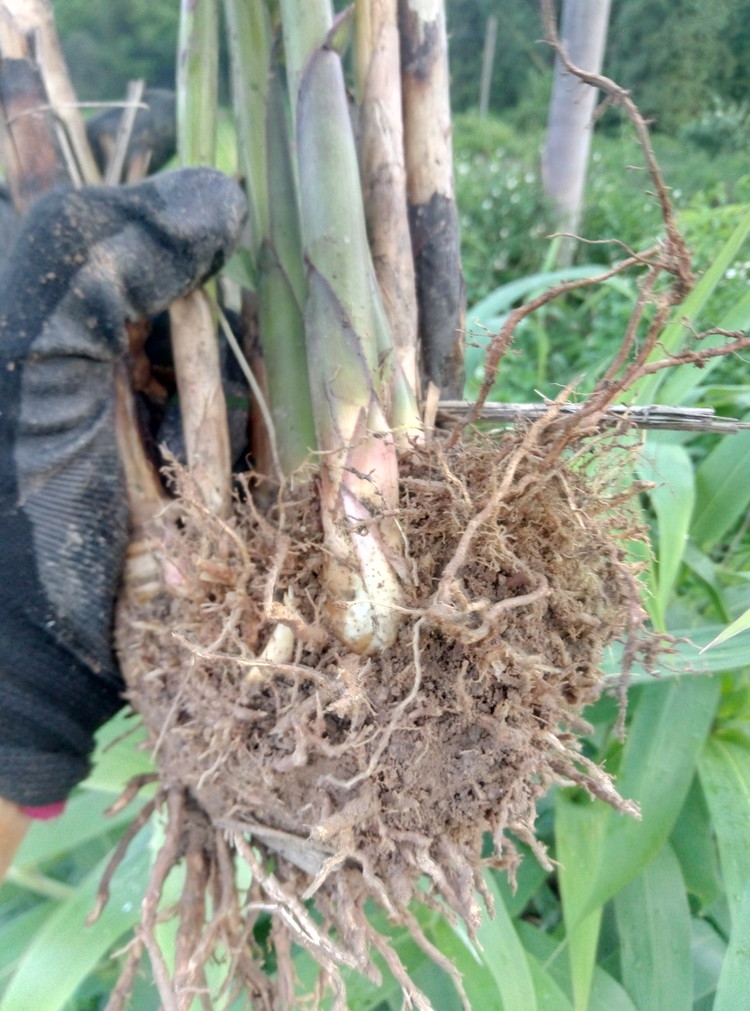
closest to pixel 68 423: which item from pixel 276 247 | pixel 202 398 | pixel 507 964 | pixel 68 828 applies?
pixel 202 398

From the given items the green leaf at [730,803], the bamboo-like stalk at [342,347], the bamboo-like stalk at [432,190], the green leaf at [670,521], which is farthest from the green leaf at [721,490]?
the bamboo-like stalk at [342,347]

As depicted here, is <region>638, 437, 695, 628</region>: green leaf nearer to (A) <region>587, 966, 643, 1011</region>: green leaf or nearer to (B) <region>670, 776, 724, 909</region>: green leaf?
(B) <region>670, 776, 724, 909</region>: green leaf

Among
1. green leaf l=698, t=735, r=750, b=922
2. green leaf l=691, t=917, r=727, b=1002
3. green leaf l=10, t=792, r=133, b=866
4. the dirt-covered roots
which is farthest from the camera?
green leaf l=10, t=792, r=133, b=866

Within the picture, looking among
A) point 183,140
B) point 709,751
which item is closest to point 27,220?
point 183,140

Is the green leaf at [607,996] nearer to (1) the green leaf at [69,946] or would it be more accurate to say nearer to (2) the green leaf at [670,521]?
(2) the green leaf at [670,521]

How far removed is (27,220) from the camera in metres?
0.55

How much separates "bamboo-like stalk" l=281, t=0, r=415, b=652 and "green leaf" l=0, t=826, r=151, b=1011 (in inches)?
20.5

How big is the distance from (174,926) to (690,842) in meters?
0.62

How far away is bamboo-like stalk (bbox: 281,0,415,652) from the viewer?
47 centimetres

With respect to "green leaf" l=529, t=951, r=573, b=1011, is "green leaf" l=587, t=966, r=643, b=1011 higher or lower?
lower

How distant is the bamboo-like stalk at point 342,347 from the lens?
471mm

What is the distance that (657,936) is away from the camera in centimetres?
63

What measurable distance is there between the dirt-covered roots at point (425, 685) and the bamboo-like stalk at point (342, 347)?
0.07 ft

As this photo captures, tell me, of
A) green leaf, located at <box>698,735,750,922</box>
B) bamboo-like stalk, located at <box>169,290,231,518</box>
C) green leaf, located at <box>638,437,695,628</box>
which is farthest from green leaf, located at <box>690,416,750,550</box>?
bamboo-like stalk, located at <box>169,290,231,518</box>
